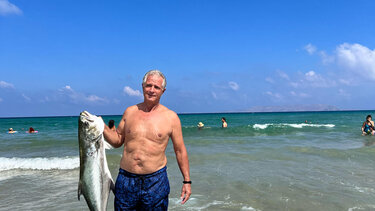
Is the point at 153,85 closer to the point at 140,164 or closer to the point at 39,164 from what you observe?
the point at 140,164

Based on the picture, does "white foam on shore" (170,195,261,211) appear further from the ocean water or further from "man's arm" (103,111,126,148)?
"man's arm" (103,111,126,148)

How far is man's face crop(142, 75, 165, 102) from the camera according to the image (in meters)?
2.94

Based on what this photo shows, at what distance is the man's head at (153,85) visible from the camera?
2945 mm

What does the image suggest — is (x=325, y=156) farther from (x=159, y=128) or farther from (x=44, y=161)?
(x=44, y=161)

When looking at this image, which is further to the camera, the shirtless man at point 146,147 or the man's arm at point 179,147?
the man's arm at point 179,147

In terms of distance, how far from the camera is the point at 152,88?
9.65 ft

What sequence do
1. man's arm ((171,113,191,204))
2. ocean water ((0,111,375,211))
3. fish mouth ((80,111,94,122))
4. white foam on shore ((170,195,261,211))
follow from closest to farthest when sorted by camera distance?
fish mouth ((80,111,94,122)) → man's arm ((171,113,191,204)) → white foam on shore ((170,195,261,211)) → ocean water ((0,111,375,211))

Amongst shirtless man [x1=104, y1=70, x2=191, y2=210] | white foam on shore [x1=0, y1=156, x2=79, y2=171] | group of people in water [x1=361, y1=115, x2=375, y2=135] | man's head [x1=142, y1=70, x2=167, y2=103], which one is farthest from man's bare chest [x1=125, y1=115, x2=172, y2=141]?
group of people in water [x1=361, y1=115, x2=375, y2=135]

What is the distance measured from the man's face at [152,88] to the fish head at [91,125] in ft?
1.92

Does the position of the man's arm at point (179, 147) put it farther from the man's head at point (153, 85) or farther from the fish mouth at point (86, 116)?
the fish mouth at point (86, 116)

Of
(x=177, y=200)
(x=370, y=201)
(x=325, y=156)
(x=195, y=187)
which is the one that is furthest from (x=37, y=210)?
(x=325, y=156)

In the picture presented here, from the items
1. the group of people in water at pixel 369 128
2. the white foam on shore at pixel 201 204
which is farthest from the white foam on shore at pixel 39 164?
the group of people in water at pixel 369 128

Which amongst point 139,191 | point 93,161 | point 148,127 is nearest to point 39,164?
point 93,161

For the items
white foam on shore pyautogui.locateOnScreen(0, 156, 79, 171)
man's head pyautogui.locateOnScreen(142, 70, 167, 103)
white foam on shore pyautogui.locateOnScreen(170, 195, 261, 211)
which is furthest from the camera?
white foam on shore pyautogui.locateOnScreen(0, 156, 79, 171)
